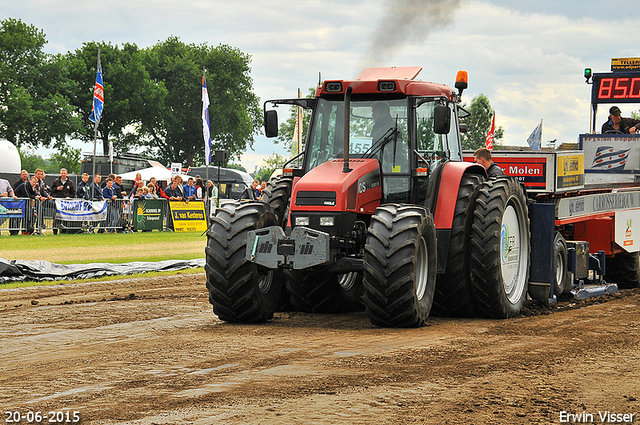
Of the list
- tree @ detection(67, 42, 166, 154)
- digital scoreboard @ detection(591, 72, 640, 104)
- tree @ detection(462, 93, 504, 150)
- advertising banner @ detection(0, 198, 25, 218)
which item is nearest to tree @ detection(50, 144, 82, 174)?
tree @ detection(67, 42, 166, 154)

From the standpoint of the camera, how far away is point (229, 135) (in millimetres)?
79812

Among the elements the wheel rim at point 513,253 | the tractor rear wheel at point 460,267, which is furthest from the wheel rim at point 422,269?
the wheel rim at point 513,253

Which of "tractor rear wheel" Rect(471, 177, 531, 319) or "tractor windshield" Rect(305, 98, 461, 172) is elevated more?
"tractor windshield" Rect(305, 98, 461, 172)

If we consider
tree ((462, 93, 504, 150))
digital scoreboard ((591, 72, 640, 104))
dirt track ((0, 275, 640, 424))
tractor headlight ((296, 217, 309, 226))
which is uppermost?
tree ((462, 93, 504, 150))

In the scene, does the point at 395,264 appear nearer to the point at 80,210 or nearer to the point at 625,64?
the point at 625,64

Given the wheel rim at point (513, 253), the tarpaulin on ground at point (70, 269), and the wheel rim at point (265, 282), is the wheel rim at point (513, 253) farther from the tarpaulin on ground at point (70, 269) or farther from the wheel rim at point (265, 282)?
the tarpaulin on ground at point (70, 269)

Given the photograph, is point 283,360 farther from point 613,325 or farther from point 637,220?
point 637,220

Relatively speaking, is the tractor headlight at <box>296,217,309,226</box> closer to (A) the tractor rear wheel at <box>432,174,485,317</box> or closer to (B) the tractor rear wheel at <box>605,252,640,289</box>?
(A) the tractor rear wheel at <box>432,174,485,317</box>

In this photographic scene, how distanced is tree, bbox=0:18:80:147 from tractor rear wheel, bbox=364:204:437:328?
58611mm

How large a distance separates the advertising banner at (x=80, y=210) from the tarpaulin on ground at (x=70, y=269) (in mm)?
9521

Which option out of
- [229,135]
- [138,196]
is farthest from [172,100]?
[138,196]

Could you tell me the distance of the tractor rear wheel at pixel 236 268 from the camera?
8.16m

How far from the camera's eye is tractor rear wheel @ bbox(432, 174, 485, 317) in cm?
895

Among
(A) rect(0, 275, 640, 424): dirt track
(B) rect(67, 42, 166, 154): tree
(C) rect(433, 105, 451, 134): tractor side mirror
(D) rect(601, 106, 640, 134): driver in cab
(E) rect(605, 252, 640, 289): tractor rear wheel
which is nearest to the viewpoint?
(A) rect(0, 275, 640, 424): dirt track
